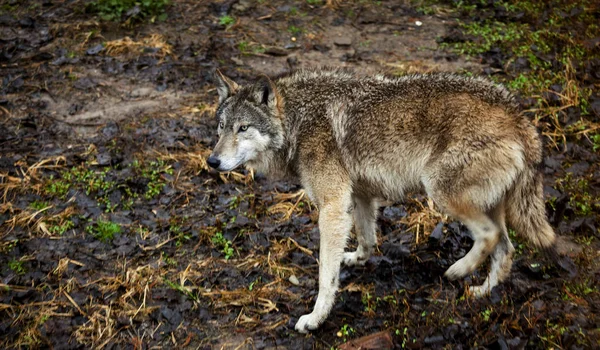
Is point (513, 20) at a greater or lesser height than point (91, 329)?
greater

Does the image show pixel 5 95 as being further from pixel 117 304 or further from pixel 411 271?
pixel 411 271

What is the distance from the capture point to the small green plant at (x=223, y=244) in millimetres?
6180

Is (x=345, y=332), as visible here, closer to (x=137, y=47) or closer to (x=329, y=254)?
(x=329, y=254)

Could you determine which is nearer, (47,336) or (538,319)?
(538,319)

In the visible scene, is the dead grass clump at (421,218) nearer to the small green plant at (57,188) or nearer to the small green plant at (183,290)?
the small green plant at (183,290)

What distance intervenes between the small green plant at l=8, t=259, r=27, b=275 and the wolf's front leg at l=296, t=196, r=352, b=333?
2.97 meters

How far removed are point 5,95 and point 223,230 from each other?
457cm

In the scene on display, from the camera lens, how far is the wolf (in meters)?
4.82

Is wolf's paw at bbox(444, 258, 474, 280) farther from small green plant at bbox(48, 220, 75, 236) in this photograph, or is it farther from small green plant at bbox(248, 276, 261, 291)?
small green plant at bbox(48, 220, 75, 236)

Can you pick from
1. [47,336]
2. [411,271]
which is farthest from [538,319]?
[47,336]

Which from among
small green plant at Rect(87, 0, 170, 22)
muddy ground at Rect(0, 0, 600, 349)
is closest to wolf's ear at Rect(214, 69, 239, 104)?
muddy ground at Rect(0, 0, 600, 349)

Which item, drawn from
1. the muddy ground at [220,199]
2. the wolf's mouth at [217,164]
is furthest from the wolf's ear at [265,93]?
the muddy ground at [220,199]

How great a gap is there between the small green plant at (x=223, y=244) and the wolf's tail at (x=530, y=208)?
2889mm

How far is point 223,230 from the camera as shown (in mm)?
6461
